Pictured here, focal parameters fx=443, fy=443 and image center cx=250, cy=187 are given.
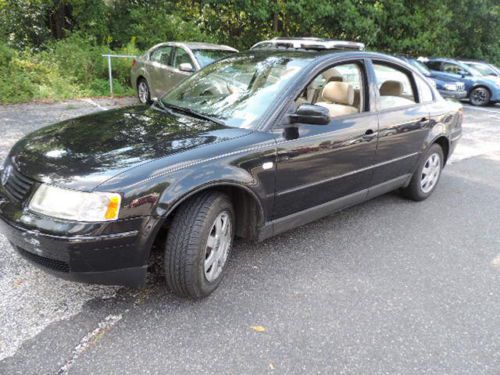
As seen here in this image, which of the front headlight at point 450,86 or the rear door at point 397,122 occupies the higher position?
the rear door at point 397,122

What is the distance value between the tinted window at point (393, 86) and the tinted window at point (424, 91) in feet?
0.38

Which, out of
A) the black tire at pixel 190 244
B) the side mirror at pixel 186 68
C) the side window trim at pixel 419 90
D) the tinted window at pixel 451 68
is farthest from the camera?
the tinted window at pixel 451 68

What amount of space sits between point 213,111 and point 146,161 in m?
1.00

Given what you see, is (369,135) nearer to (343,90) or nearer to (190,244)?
(343,90)

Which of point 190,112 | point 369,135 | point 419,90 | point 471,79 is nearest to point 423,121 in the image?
point 419,90

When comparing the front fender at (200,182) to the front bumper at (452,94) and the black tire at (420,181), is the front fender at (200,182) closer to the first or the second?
the black tire at (420,181)

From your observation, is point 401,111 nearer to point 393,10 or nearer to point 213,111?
point 213,111

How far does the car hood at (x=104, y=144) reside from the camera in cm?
248

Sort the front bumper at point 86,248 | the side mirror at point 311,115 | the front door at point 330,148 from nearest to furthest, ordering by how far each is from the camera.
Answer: the front bumper at point 86,248
the side mirror at point 311,115
the front door at point 330,148

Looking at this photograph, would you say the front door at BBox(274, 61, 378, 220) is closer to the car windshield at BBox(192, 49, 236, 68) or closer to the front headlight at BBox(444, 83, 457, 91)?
the car windshield at BBox(192, 49, 236, 68)

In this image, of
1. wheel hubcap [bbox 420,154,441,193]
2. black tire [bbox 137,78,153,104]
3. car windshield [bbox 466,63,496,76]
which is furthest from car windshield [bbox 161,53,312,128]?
car windshield [bbox 466,63,496,76]

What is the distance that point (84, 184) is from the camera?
93.6 inches

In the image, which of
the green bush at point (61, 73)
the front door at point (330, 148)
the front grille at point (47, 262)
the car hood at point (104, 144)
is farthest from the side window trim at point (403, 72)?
the green bush at point (61, 73)

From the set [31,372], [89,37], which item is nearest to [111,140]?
[31,372]
